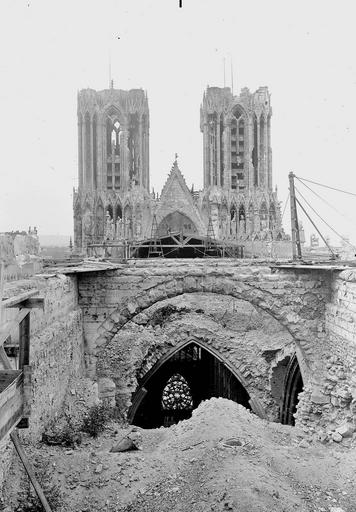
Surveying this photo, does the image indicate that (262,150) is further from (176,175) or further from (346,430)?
(346,430)

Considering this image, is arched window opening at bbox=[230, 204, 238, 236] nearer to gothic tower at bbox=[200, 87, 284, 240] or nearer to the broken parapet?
gothic tower at bbox=[200, 87, 284, 240]

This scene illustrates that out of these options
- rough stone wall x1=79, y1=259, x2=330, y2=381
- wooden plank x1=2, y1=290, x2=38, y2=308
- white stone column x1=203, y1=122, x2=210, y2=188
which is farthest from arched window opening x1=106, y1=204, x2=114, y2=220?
wooden plank x1=2, y1=290, x2=38, y2=308

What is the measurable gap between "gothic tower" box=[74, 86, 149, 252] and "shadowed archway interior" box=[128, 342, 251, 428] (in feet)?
49.6

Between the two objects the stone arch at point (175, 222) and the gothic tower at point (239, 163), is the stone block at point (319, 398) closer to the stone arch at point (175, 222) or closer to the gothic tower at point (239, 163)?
the stone arch at point (175, 222)

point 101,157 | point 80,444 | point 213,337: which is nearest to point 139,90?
point 101,157

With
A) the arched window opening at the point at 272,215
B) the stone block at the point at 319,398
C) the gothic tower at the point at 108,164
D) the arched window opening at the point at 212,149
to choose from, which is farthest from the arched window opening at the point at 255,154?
the stone block at the point at 319,398

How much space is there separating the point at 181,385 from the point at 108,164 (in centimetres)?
1985

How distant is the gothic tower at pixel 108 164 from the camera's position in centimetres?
3581

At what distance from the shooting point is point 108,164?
1470 inches

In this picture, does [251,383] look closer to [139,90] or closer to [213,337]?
[213,337]

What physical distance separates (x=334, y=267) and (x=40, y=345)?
578cm

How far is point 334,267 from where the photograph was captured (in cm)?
1010

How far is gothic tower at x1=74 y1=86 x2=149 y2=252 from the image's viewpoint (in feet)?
117

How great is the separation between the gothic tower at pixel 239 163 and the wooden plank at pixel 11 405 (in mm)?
31512
